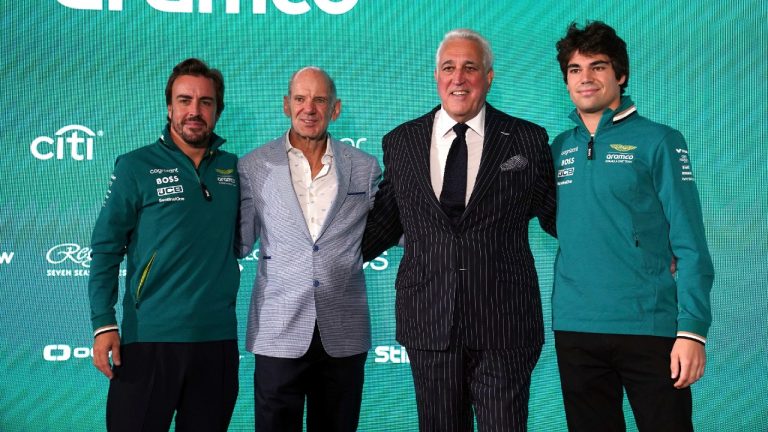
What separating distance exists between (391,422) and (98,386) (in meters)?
1.61

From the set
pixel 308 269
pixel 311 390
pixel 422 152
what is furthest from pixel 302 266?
pixel 422 152

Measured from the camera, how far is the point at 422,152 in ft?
7.27

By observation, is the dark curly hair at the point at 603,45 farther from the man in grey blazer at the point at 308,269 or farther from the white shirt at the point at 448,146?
the man in grey blazer at the point at 308,269

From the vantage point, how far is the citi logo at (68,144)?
3.69 meters

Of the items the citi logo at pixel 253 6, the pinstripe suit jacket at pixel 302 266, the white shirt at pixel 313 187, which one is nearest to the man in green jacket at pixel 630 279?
the pinstripe suit jacket at pixel 302 266

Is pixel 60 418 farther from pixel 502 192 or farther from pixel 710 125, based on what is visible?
pixel 710 125

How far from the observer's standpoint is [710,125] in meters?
3.73

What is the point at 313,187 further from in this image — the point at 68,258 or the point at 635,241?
the point at 68,258

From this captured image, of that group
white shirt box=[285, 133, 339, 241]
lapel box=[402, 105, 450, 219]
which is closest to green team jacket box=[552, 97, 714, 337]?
lapel box=[402, 105, 450, 219]

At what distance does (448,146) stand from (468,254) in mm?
379

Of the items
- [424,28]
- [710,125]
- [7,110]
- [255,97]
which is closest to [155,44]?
[255,97]

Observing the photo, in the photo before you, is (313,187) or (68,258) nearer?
(313,187)

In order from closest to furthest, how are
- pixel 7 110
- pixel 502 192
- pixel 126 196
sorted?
pixel 502 192 → pixel 126 196 → pixel 7 110

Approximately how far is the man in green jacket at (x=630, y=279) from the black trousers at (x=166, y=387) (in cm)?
123
